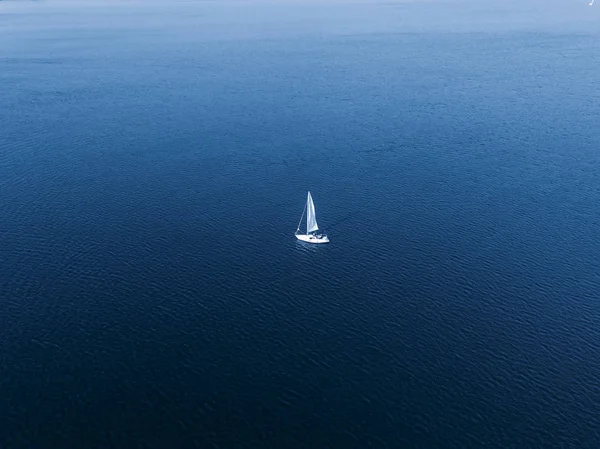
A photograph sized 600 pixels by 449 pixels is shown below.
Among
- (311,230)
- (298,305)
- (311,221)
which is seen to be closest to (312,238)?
(311,230)

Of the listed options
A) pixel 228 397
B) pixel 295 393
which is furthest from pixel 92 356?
pixel 295 393

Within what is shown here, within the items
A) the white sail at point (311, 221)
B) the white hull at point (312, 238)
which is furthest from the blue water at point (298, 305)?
the white sail at point (311, 221)

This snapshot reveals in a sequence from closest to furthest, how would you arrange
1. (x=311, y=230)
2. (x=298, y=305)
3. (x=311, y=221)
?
(x=298, y=305) → (x=311, y=221) → (x=311, y=230)


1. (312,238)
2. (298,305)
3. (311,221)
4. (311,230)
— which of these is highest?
(311,221)

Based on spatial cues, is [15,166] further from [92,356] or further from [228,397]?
[228,397]

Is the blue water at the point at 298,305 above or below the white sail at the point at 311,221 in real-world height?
below

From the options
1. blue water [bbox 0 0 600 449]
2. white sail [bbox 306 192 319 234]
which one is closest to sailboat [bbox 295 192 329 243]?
white sail [bbox 306 192 319 234]

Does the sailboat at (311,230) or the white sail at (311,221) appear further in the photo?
the white sail at (311,221)

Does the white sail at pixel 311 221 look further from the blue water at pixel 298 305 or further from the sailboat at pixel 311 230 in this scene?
the blue water at pixel 298 305

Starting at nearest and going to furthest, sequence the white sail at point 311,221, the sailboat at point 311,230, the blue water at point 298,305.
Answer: the blue water at point 298,305 → the sailboat at point 311,230 → the white sail at point 311,221

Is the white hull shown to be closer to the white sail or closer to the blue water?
the white sail

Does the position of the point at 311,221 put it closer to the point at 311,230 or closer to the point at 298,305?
the point at 311,230

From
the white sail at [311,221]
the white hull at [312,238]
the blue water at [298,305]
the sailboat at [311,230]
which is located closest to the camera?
the blue water at [298,305]
